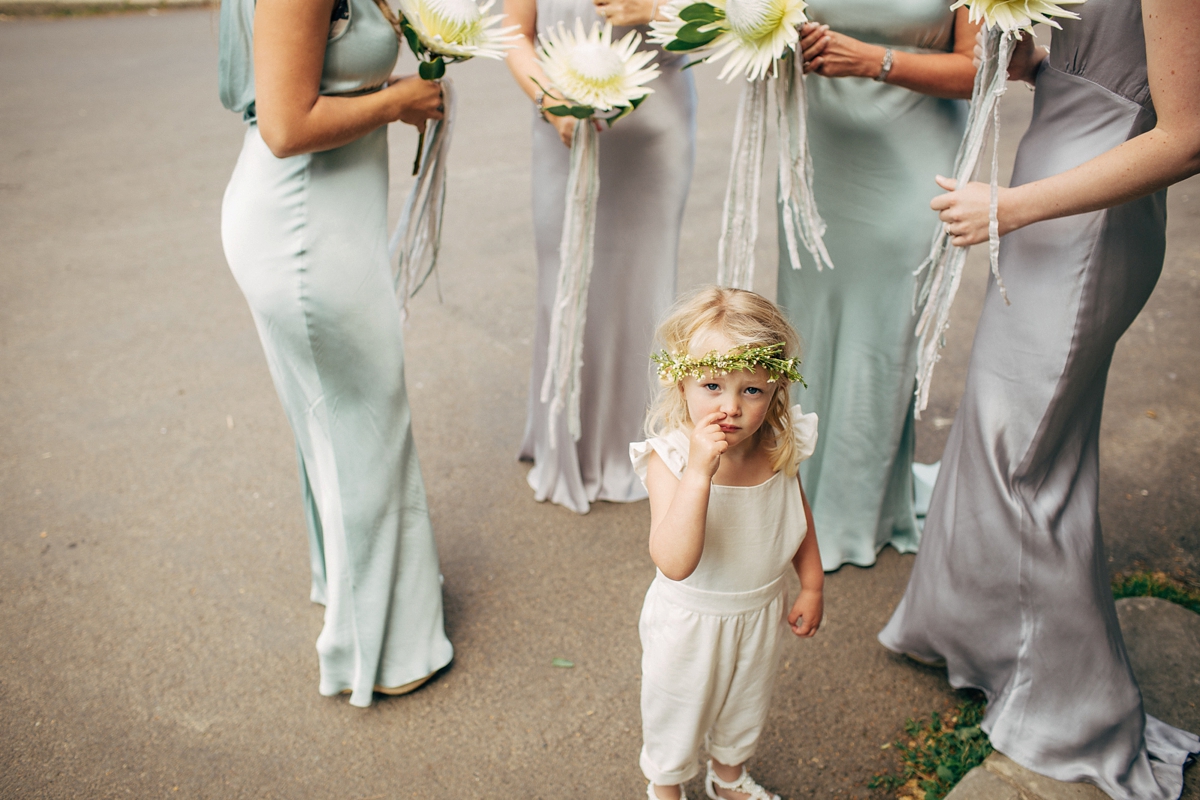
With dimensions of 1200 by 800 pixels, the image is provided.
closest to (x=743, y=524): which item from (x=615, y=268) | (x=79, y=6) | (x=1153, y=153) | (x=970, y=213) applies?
(x=970, y=213)

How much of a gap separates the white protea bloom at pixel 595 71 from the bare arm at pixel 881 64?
0.46 m

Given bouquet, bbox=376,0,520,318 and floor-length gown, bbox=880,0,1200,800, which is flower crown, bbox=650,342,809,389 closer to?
floor-length gown, bbox=880,0,1200,800

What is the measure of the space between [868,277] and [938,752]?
1.41m

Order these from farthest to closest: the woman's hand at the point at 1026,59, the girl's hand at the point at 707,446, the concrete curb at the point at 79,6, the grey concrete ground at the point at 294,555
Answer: the concrete curb at the point at 79,6, the grey concrete ground at the point at 294,555, the woman's hand at the point at 1026,59, the girl's hand at the point at 707,446

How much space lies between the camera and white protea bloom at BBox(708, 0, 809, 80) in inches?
90.2

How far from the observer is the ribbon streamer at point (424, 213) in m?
2.57

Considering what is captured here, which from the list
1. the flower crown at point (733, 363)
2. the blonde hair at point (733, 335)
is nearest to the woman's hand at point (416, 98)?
the blonde hair at point (733, 335)

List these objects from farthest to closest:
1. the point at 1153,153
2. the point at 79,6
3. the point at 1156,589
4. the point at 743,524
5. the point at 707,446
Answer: the point at 79,6
the point at 1156,589
the point at 743,524
the point at 1153,153
the point at 707,446

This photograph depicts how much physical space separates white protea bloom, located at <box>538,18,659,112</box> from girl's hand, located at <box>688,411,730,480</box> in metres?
1.16

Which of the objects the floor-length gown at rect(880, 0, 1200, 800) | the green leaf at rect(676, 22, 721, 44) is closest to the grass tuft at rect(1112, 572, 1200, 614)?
the floor-length gown at rect(880, 0, 1200, 800)

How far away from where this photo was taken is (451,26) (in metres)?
2.22

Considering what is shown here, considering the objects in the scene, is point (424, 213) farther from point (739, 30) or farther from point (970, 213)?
point (970, 213)

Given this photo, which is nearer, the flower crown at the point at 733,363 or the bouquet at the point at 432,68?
the flower crown at the point at 733,363

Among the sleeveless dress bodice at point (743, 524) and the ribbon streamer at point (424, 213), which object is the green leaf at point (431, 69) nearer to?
→ the ribbon streamer at point (424, 213)
